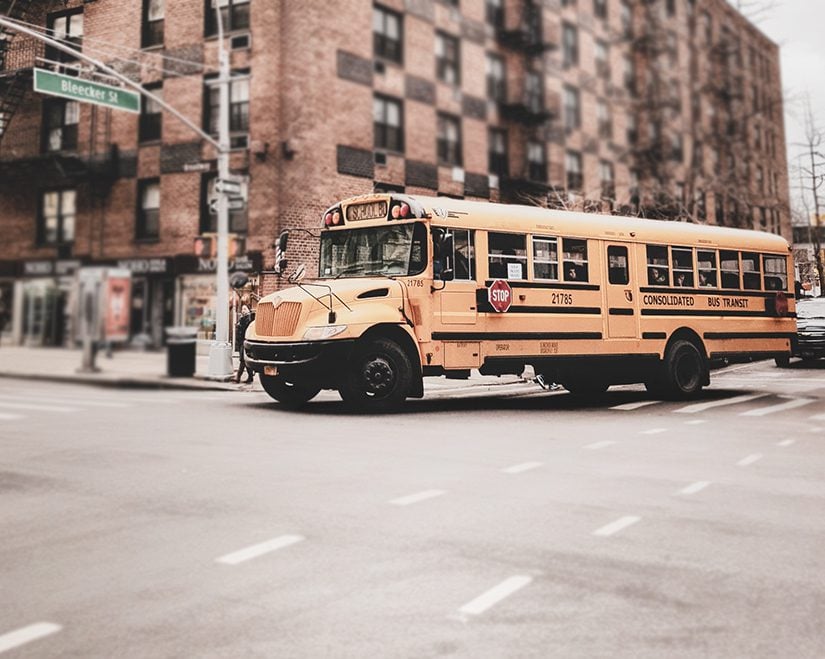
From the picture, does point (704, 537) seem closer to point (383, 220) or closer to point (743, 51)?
point (383, 220)

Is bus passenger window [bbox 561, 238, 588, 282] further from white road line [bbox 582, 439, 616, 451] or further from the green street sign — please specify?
the green street sign

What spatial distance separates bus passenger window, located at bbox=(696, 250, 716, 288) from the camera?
15352mm

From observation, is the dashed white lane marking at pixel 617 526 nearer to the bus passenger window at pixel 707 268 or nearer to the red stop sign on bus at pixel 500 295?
the red stop sign on bus at pixel 500 295

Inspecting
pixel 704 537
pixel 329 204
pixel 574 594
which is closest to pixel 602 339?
pixel 329 204

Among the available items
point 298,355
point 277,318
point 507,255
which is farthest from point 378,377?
point 507,255

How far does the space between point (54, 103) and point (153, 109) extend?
62cm

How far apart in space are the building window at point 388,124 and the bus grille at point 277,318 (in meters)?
14.8

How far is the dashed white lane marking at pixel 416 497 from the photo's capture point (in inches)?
242

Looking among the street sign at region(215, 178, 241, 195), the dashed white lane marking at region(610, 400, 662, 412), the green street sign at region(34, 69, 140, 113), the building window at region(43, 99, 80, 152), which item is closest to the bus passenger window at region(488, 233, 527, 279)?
the dashed white lane marking at region(610, 400, 662, 412)

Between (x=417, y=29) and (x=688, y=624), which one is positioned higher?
(x=417, y=29)

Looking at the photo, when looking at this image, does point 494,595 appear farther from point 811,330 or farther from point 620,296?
point 811,330

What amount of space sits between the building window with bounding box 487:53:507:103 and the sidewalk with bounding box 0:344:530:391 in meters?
10.4

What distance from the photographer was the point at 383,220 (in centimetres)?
1260

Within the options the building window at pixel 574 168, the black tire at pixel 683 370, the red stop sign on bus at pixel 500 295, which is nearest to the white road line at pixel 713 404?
the black tire at pixel 683 370
